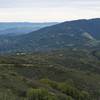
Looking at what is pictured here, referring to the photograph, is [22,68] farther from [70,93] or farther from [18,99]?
[18,99]

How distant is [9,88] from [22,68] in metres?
45.7

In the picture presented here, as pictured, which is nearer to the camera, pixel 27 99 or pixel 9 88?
pixel 27 99

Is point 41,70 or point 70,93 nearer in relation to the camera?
point 70,93

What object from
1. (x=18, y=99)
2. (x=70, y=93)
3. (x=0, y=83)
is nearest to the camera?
(x=18, y=99)

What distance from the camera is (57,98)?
49.4m

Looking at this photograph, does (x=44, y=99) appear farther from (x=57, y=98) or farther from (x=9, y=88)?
(x=9, y=88)

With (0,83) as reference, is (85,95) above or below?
below

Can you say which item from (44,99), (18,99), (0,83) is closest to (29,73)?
(0,83)

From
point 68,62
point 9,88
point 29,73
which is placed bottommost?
point 68,62

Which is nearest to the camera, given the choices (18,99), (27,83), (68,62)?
(18,99)

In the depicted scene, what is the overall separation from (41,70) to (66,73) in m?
7.94

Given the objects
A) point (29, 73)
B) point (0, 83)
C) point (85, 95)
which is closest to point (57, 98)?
point (0, 83)

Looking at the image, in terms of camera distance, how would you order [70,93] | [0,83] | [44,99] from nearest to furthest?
[44,99], [0,83], [70,93]

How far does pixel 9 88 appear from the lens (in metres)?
51.0
